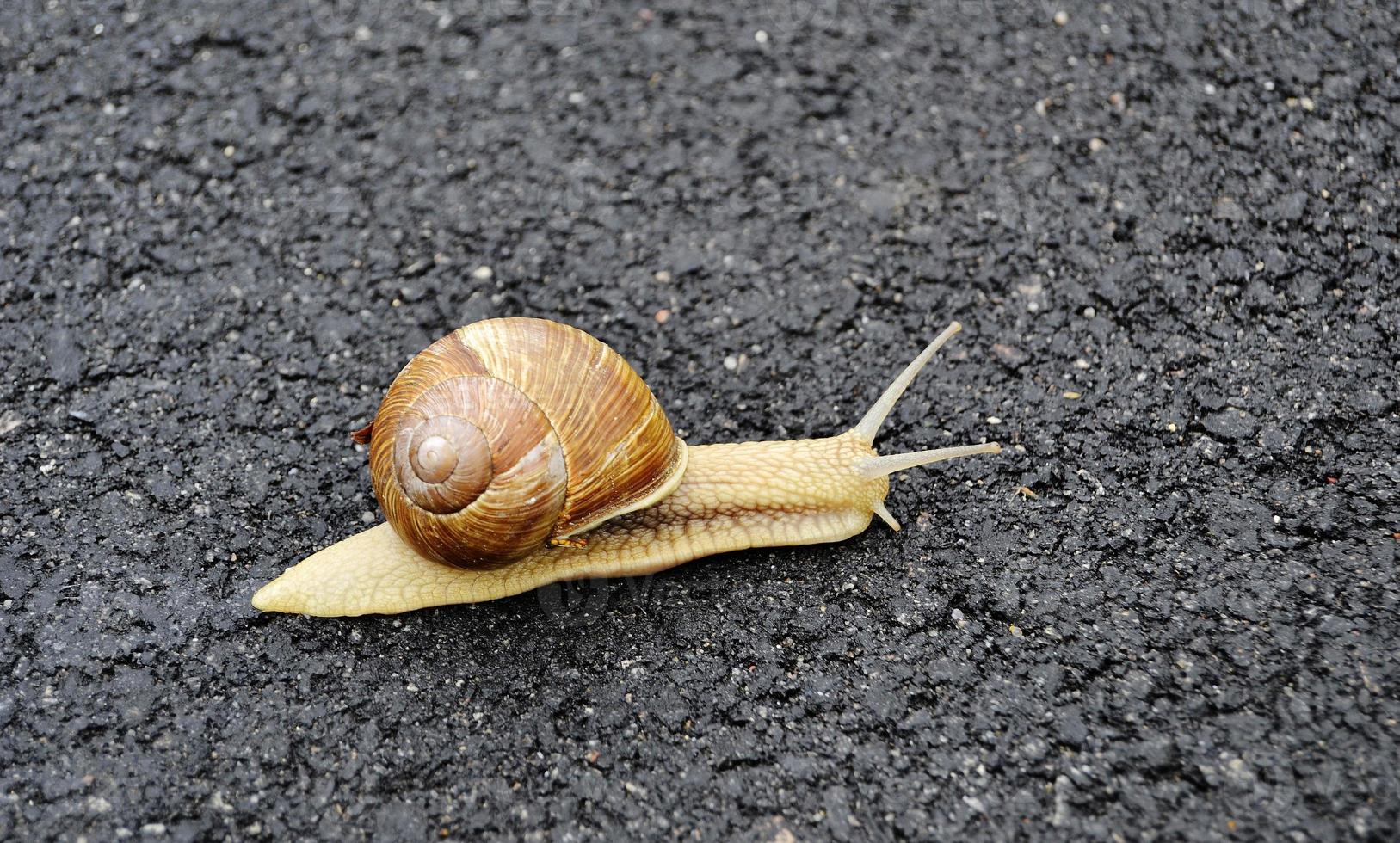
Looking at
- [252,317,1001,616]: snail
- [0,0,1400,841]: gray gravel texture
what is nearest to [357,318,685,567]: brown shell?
[252,317,1001,616]: snail

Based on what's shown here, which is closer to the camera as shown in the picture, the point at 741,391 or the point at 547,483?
the point at 547,483

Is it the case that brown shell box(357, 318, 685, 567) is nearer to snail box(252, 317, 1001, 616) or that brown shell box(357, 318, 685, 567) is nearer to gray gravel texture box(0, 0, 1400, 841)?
snail box(252, 317, 1001, 616)

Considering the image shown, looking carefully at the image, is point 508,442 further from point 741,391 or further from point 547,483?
point 741,391

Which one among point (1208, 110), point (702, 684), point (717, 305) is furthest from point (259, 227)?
point (1208, 110)

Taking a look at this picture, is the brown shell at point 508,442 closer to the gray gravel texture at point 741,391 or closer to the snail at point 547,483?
the snail at point 547,483

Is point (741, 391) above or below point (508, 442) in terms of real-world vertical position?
below

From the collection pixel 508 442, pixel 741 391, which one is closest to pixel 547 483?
pixel 508 442
